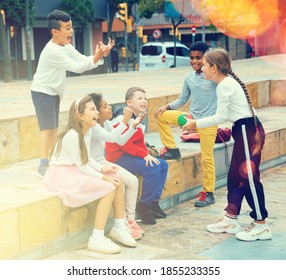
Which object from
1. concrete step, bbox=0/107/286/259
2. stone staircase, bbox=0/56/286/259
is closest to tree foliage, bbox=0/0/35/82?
stone staircase, bbox=0/56/286/259

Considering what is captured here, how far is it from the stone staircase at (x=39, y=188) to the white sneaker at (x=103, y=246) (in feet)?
0.82

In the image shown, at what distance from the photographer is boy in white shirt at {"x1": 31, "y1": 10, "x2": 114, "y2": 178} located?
5.43m

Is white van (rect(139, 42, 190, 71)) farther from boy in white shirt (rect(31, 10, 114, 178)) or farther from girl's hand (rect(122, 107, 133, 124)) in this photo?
girl's hand (rect(122, 107, 133, 124))

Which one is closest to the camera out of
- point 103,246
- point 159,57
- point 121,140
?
point 103,246

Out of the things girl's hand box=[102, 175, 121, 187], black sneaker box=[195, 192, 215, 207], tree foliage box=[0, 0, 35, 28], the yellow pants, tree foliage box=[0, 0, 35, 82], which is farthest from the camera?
tree foliage box=[0, 0, 35, 28]

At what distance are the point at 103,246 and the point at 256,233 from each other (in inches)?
52.2

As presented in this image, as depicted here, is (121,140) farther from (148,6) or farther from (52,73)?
(148,6)

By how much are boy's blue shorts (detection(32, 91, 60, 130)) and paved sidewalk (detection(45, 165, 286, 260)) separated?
128 cm

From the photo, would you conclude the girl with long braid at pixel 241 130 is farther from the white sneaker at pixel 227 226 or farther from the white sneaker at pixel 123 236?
the white sneaker at pixel 123 236

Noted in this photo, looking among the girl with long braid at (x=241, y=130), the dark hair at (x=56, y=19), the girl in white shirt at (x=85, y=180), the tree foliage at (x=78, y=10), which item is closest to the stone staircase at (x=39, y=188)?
the girl in white shirt at (x=85, y=180)

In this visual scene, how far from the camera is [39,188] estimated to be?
5.04m

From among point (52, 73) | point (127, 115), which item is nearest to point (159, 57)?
point (52, 73)

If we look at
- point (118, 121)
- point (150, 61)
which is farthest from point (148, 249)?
point (150, 61)

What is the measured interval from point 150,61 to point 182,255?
962 inches
